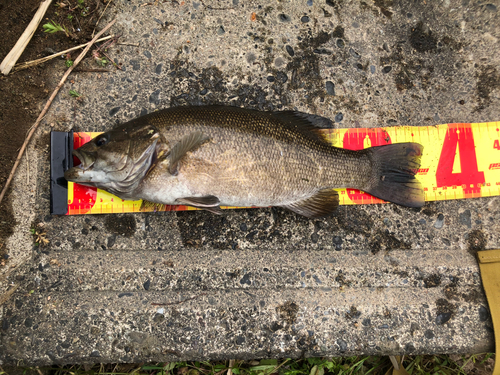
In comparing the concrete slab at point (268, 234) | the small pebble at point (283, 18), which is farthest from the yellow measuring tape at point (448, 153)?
the small pebble at point (283, 18)

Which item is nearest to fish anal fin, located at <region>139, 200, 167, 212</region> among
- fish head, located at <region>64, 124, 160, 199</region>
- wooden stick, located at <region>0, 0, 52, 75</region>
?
fish head, located at <region>64, 124, 160, 199</region>

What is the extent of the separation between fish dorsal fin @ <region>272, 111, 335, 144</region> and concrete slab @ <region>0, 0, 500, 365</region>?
297mm

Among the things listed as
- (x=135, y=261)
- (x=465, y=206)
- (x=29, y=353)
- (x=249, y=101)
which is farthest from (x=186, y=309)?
(x=465, y=206)

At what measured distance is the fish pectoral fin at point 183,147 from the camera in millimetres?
2525

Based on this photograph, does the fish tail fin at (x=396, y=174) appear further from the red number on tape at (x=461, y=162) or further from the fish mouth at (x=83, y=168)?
the fish mouth at (x=83, y=168)

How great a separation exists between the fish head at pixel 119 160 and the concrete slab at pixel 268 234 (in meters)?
0.57

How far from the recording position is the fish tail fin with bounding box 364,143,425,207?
9.52ft

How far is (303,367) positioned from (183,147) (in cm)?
248

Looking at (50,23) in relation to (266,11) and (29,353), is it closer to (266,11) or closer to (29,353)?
(266,11)

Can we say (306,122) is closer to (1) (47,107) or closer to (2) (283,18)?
(2) (283,18)

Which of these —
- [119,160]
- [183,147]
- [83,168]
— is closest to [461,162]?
[183,147]

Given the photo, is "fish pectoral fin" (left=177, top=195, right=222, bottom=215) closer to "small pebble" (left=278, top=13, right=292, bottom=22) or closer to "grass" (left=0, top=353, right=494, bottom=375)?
"grass" (left=0, top=353, right=494, bottom=375)

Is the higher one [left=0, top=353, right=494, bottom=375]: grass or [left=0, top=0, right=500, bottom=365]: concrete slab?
[left=0, top=0, right=500, bottom=365]: concrete slab

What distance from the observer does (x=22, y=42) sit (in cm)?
295
